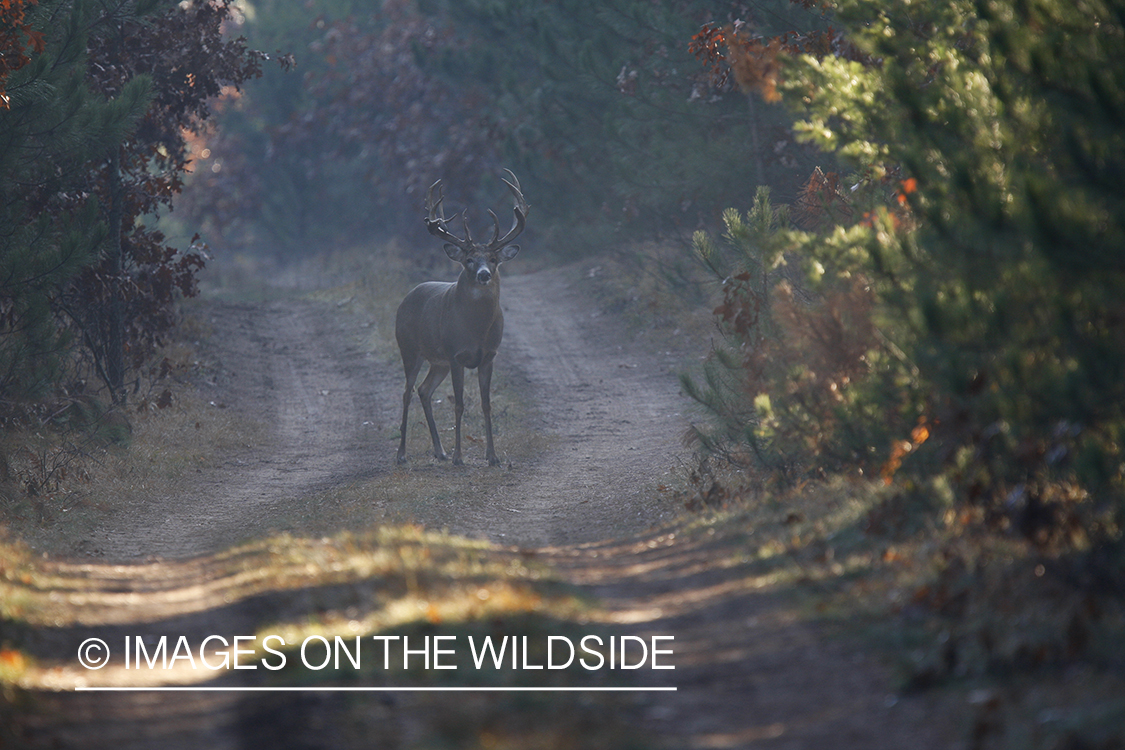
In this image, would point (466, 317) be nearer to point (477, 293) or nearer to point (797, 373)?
point (477, 293)

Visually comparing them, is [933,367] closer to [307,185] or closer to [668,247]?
[668,247]

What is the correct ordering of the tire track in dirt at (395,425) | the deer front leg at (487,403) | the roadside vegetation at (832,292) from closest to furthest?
1. the roadside vegetation at (832,292)
2. the tire track in dirt at (395,425)
3. the deer front leg at (487,403)

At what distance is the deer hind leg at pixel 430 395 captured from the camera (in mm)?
16547

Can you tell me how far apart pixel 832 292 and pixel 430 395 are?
884cm

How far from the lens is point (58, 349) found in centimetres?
1394

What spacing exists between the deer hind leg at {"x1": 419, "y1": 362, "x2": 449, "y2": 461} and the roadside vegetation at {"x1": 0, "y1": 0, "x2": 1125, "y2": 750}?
3476mm

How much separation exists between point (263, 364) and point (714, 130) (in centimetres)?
1094

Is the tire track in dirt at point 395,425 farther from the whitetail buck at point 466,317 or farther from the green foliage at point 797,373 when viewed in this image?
the green foliage at point 797,373

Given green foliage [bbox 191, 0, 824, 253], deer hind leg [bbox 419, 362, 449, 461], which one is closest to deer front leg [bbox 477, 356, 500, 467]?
deer hind leg [bbox 419, 362, 449, 461]

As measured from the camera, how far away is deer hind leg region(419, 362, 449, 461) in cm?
1655

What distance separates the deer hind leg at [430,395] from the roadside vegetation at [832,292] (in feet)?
11.4

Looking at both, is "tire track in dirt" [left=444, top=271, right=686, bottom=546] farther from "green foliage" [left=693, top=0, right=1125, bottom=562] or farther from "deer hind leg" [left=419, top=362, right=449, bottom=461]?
"green foliage" [left=693, top=0, right=1125, bottom=562]

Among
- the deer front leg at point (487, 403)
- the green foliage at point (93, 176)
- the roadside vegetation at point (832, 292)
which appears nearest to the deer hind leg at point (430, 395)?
the deer front leg at point (487, 403)

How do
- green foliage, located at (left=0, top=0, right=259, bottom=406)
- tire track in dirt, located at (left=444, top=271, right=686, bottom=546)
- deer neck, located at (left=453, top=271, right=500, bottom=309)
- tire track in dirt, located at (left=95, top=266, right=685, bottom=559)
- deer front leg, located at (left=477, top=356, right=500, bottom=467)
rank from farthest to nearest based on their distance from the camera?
deer neck, located at (left=453, top=271, right=500, bottom=309) < deer front leg, located at (left=477, top=356, right=500, bottom=467) < green foliage, located at (left=0, top=0, right=259, bottom=406) < tire track in dirt, located at (left=95, top=266, right=685, bottom=559) < tire track in dirt, located at (left=444, top=271, right=686, bottom=546)
